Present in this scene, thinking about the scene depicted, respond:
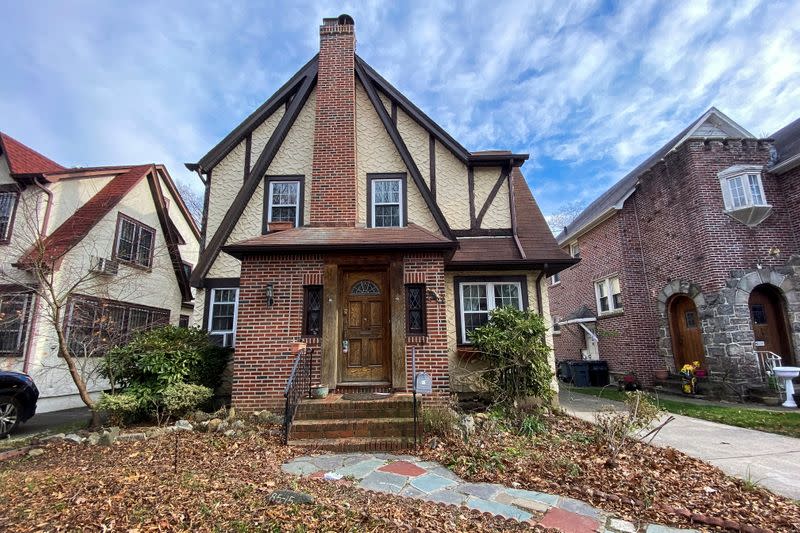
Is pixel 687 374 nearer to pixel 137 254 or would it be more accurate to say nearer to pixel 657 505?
pixel 657 505

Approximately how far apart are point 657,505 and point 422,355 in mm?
3972

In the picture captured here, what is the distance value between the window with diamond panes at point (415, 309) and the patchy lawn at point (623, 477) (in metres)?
2.24

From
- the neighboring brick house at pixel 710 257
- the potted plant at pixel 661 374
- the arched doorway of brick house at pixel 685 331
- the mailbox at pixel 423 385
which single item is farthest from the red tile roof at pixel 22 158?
the arched doorway of brick house at pixel 685 331

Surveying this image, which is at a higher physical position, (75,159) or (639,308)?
(75,159)

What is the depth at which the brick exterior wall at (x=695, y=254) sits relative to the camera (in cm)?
1033

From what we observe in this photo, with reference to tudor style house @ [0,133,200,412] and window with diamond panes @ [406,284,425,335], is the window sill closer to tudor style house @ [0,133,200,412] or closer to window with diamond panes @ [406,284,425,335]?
window with diamond panes @ [406,284,425,335]

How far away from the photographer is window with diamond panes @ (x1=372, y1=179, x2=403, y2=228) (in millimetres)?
9328

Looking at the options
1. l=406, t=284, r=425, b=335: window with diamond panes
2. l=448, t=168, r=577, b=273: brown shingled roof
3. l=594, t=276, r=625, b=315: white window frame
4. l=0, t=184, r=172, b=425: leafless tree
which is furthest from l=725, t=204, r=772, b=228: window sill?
l=0, t=184, r=172, b=425: leafless tree

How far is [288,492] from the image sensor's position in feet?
11.8

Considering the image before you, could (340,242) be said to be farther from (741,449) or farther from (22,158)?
(22,158)

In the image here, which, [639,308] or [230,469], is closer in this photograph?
[230,469]

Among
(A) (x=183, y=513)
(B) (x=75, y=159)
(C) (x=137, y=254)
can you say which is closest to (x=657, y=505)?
(A) (x=183, y=513)

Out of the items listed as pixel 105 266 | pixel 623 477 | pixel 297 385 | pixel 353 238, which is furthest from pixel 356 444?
pixel 105 266

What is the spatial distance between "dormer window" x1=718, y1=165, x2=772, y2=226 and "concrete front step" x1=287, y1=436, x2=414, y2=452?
11821 millimetres
